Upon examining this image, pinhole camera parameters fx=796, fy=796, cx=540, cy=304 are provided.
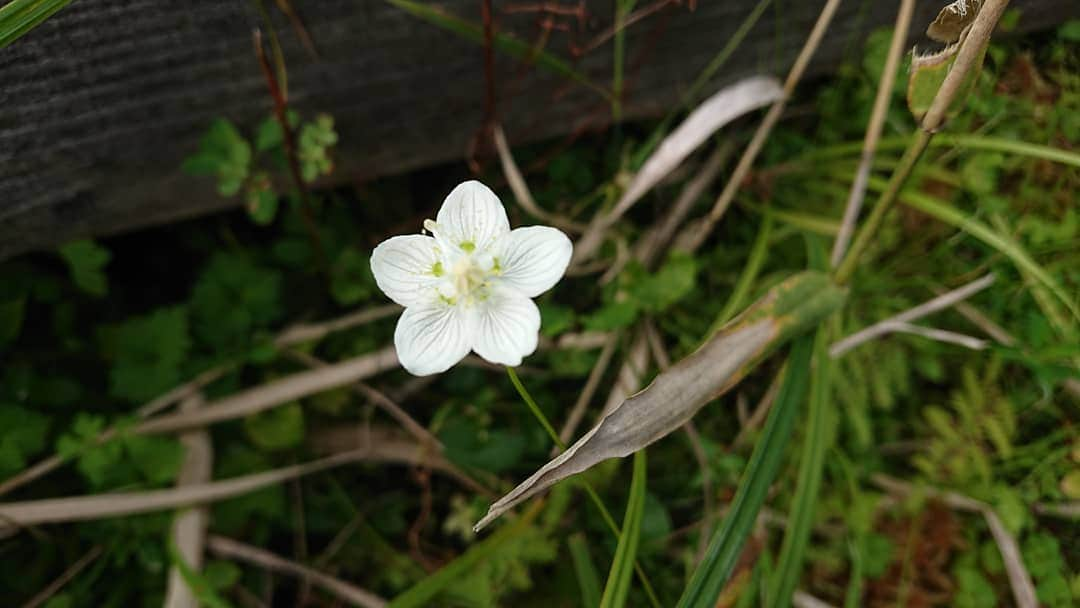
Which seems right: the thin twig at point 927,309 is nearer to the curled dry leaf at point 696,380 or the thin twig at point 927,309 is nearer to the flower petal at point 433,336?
the curled dry leaf at point 696,380

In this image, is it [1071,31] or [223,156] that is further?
[1071,31]

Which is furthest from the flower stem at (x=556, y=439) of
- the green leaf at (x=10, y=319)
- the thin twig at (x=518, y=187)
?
the green leaf at (x=10, y=319)

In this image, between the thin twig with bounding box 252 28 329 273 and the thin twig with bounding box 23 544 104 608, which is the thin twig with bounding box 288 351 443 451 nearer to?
the thin twig with bounding box 252 28 329 273

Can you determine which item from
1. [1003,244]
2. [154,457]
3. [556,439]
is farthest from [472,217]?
[1003,244]

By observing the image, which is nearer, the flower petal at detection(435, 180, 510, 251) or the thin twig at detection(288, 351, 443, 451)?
the flower petal at detection(435, 180, 510, 251)

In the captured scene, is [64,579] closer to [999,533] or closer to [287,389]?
[287,389]

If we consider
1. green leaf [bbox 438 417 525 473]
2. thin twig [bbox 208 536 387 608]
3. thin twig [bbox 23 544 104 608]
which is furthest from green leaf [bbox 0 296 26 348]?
green leaf [bbox 438 417 525 473]
